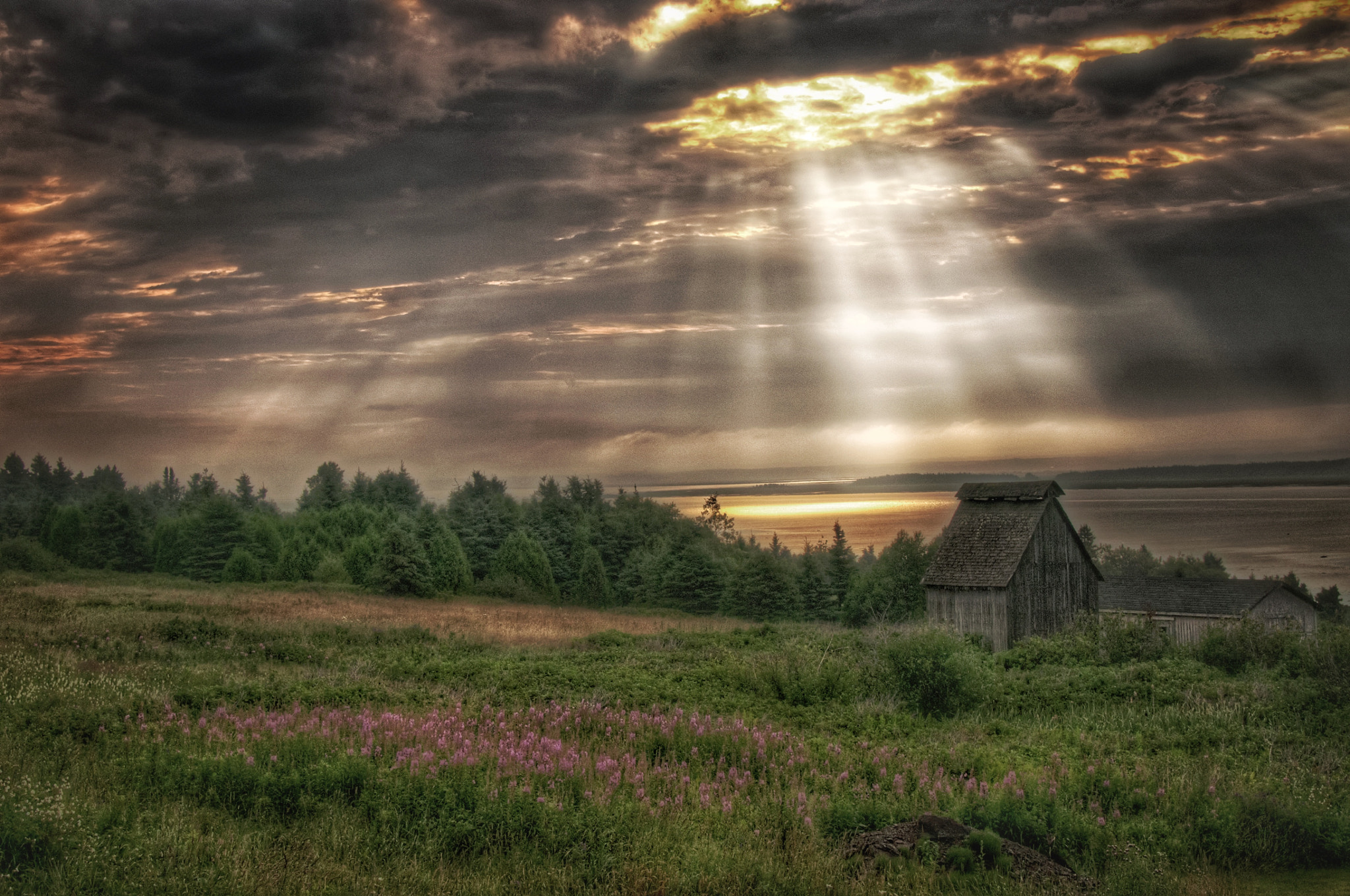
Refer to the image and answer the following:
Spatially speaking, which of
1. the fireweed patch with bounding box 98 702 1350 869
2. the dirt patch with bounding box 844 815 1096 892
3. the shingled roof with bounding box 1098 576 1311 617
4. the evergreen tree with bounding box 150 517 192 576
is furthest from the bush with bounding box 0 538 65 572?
the shingled roof with bounding box 1098 576 1311 617

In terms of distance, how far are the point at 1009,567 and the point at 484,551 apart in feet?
194

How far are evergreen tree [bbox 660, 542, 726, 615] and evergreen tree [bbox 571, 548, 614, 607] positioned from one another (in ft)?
19.8

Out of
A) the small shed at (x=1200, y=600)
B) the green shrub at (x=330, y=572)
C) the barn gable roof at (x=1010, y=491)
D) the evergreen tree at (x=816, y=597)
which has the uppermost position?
the barn gable roof at (x=1010, y=491)

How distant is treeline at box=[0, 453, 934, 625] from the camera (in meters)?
66.8

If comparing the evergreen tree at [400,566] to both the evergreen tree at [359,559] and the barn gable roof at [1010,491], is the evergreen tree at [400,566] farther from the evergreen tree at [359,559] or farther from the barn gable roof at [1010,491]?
the barn gable roof at [1010,491]

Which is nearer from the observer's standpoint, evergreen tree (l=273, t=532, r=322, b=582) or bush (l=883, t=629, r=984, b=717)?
bush (l=883, t=629, r=984, b=717)

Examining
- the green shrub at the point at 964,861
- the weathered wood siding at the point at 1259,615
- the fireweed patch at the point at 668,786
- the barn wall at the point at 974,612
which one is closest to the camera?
the green shrub at the point at 964,861

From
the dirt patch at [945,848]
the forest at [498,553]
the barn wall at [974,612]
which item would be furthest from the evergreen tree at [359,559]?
the dirt patch at [945,848]

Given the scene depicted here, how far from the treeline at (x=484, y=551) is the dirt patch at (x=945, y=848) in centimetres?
5022

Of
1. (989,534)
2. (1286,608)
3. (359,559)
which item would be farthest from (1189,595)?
(359,559)

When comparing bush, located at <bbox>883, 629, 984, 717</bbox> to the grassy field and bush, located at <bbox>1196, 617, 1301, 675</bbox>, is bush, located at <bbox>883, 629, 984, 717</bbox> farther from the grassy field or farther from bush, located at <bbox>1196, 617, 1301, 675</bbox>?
bush, located at <bbox>1196, 617, 1301, 675</bbox>

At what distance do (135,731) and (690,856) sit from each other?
7.77 m

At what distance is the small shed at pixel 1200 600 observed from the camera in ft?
160

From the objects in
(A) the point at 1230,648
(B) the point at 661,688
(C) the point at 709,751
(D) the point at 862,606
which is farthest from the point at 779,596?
(C) the point at 709,751
